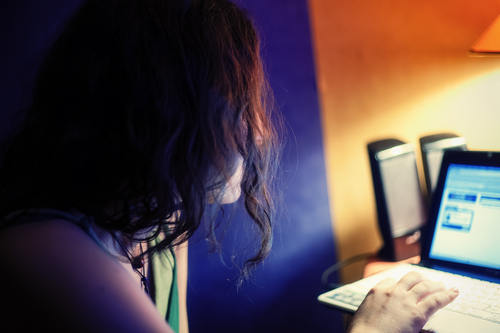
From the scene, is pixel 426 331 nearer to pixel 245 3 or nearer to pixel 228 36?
pixel 228 36

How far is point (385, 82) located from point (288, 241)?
666 mm

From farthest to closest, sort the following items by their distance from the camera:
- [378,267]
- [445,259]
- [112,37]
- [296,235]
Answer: [296,235] < [378,267] < [445,259] < [112,37]

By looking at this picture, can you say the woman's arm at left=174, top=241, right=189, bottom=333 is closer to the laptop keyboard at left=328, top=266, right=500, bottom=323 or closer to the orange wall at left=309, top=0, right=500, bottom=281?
the laptop keyboard at left=328, top=266, right=500, bottom=323

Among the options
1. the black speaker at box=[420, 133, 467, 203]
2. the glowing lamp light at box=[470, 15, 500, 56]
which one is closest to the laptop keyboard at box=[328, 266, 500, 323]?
the black speaker at box=[420, 133, 467, 203]

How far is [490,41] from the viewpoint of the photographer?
85 cm

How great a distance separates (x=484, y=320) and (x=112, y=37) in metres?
0.72

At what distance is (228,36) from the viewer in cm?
55

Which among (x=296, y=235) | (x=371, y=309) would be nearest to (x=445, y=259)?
(x=371, y=309)

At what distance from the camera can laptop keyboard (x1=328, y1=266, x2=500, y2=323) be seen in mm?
550

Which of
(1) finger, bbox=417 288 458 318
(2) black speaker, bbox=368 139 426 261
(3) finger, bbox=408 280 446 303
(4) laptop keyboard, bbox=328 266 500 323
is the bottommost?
(4) laptop keyboard, bbox=328 266 500 323

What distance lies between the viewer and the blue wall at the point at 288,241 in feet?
3.48

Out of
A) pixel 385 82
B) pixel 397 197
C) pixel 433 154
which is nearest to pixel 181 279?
pixel 397 197

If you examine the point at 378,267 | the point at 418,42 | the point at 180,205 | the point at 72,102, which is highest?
the point at 418,42

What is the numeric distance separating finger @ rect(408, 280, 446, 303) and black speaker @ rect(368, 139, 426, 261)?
33 cm
